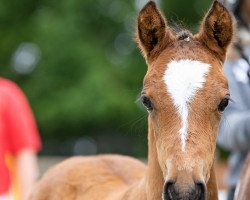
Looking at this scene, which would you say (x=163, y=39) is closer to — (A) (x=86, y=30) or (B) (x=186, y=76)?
(B) (x=186, y=76)

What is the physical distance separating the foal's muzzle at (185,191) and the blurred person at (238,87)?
137cm

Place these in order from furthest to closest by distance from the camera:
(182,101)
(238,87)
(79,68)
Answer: (79,68) → (238,87) → (182,101)

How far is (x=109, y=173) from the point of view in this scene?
5930mm

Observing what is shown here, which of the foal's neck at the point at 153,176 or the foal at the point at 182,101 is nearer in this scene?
the foal at the point at 182,101

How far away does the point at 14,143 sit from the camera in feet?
20.0

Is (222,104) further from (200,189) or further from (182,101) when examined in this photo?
(200,189)

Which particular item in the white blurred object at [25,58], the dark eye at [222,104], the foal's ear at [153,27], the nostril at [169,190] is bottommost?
the white blurred object at [25,58]

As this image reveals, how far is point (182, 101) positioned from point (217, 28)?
2.13 feet

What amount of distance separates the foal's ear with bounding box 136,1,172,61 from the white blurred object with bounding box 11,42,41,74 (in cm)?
1656

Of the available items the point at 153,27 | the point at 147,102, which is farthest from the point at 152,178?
the point at 153,27

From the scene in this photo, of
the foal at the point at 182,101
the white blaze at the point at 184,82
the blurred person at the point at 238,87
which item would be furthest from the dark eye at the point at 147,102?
the blurred person at the point at 238,87

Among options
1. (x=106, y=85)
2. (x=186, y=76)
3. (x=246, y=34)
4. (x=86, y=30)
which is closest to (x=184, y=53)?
(x=186, y=76)

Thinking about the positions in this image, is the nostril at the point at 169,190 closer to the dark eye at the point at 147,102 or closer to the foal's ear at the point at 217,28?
the dark eye at the point at 147,102

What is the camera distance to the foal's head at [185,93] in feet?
13.7
